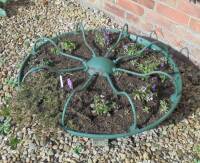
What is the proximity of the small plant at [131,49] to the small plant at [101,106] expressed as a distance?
50cm

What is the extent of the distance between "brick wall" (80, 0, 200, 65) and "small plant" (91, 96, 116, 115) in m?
0.90

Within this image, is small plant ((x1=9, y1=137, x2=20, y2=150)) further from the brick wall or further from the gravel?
the brick wall

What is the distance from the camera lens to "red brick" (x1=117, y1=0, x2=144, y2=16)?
318 cm

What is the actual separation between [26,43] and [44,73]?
72cm

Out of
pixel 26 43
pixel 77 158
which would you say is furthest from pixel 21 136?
pixel 26 43

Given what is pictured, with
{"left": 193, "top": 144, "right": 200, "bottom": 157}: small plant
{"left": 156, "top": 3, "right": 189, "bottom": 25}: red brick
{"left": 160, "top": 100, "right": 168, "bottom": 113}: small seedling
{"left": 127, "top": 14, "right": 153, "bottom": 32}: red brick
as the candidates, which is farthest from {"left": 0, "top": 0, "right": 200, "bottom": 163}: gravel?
{"left": 127, "top": 14, "right": 153, "bottom": 32}: red brick

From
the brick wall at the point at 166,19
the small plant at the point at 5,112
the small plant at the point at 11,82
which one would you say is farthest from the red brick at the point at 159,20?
the small plant at the point at 5,112

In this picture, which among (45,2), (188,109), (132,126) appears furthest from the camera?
(45,2)

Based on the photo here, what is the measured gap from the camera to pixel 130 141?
101 inches

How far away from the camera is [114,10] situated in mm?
3410

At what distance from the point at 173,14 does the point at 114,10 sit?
2.05 ft

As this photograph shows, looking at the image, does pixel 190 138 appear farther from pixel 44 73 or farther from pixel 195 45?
pixel 44 73

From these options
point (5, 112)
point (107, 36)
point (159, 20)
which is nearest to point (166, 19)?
point (159, 20)

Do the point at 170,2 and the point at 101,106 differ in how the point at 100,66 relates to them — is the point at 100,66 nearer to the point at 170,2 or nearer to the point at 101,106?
the point at 101,106
